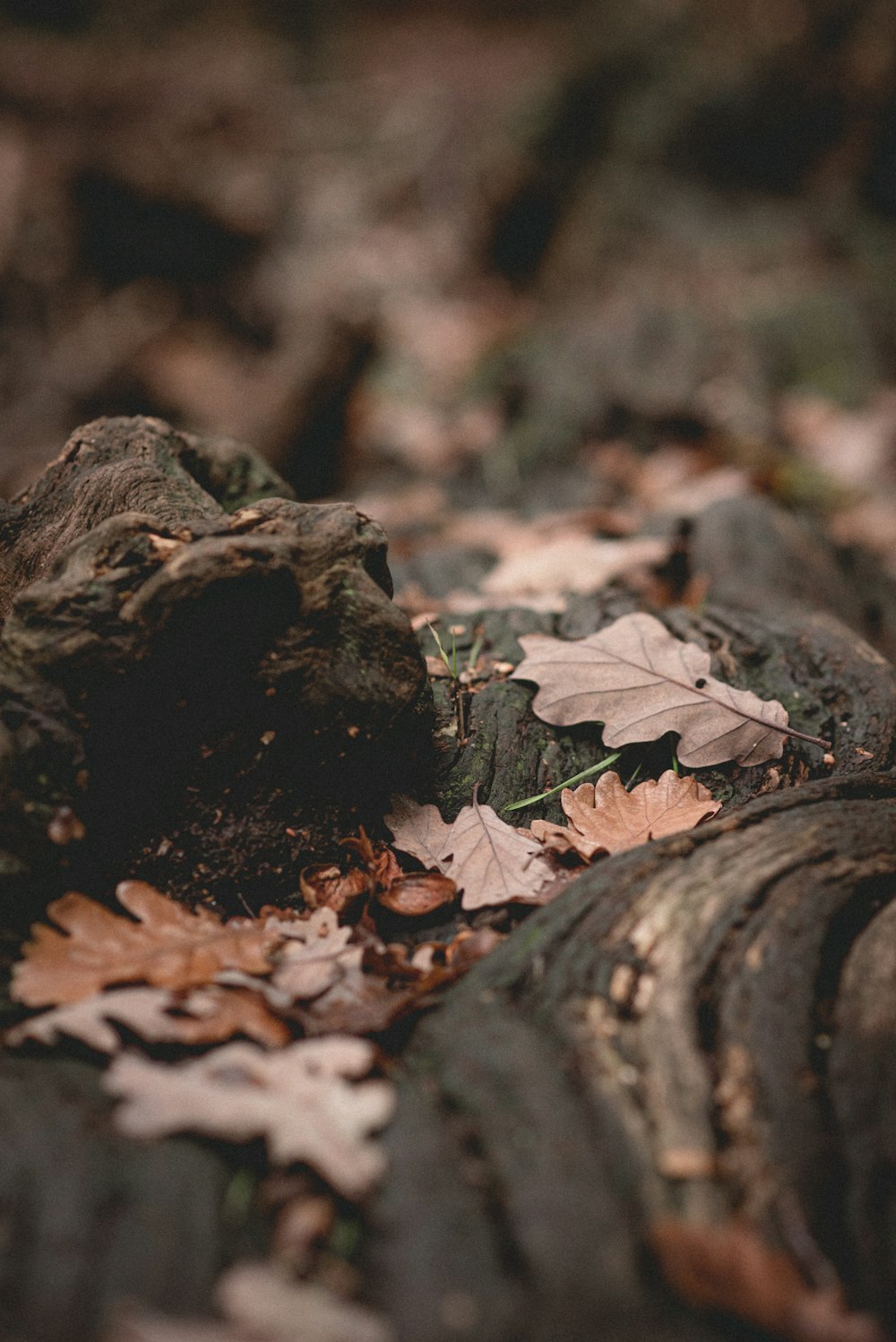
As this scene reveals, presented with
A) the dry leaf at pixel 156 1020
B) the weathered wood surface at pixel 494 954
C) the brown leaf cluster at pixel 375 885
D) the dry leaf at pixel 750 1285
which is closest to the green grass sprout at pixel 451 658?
the weathered wood surface at pixel 494 954

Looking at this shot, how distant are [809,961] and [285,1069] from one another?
0.85 metres

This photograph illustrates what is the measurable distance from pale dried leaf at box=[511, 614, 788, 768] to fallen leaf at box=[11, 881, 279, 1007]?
2.97ft

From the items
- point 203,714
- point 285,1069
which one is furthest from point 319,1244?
point 203,714

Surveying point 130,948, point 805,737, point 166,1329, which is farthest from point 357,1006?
point 805,737

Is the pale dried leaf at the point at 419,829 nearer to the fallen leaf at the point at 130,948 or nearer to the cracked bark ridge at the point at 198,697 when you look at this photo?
the cracked bark ridge at the point at 198,697

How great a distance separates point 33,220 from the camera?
731cm

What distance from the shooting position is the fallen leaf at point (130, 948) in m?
1.38

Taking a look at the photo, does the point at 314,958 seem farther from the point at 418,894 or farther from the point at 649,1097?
the point at 649,1097

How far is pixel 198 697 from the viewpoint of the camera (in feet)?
5.27

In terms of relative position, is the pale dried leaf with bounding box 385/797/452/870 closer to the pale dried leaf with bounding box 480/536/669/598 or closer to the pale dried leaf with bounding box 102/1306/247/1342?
the pale dried leaf with bounding box 102/1306/247/1342

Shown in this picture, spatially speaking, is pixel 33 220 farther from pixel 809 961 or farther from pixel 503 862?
pixel 809 961

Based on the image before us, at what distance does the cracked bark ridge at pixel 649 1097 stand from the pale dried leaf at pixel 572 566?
148 centimetres

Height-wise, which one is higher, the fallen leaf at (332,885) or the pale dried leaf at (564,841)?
the pale dried leaf at (564,841)

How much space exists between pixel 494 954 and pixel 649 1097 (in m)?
0.38
